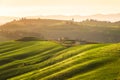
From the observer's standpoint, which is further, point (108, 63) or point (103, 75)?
point (108, 63)

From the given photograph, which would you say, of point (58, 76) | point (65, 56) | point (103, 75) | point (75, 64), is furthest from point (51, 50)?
point (103, 75)

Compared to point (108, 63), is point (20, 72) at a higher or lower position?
lower

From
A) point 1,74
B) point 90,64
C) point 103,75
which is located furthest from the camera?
point 1,74

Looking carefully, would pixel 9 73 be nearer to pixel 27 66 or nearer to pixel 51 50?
pixel 27 66

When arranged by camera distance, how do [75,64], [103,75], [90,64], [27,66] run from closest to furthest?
1. [103,75]
2. [90,64]
3. [75,64]
4. [27,66]

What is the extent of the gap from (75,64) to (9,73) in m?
23.6

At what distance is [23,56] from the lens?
A: 11562cm

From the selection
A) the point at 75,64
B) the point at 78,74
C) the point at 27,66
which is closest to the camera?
the point at 78,74

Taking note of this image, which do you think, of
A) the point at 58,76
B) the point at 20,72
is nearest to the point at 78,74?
the point at 58,76

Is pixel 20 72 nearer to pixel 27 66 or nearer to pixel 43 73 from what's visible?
pixel 27 66

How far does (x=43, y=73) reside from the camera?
7794 cm

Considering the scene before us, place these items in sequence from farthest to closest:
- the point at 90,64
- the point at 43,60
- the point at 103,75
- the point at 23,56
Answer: the point at 23,56 → the point at 43,60 → the point at 90,64 → the point at 103,75

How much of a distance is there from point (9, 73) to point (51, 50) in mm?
34829

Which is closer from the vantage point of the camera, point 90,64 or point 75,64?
point 90,64
